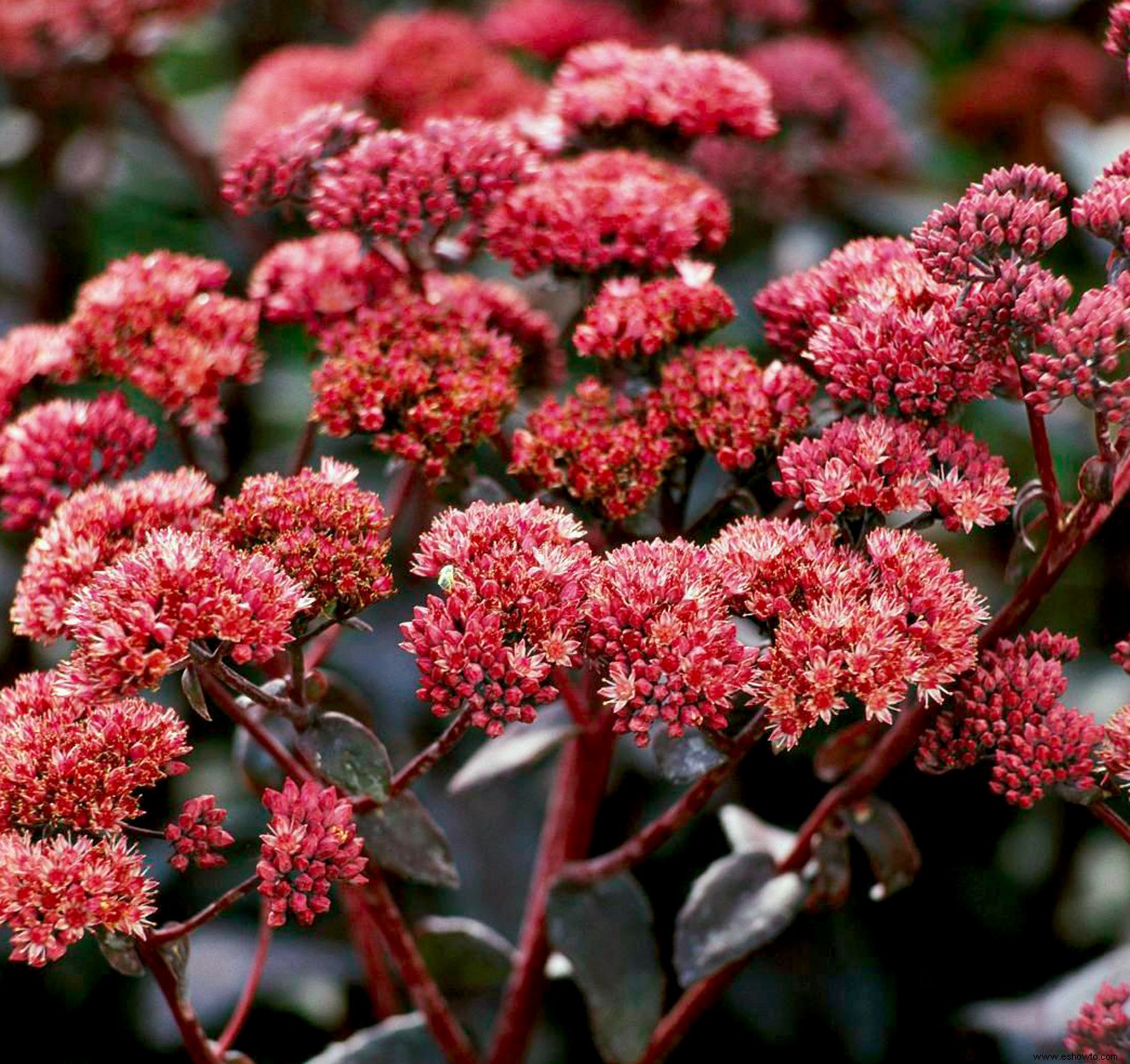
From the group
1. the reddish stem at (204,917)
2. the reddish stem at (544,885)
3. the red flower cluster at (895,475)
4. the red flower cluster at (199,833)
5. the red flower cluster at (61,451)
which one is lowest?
the reddish stem at (544,885)

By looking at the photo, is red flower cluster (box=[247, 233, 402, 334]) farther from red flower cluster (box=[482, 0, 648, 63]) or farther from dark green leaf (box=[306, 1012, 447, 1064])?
red flower cluster (box=[482, 0, 648, 63])

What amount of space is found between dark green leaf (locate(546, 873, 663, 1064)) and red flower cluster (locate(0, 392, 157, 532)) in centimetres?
42

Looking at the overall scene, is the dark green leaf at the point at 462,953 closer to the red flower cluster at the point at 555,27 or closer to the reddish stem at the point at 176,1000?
the reddish stem at the point at 176,1000

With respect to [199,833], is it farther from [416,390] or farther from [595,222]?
[595,222]

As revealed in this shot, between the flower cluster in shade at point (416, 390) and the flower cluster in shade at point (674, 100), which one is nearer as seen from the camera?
the flower cluster in shade at point (416, 390)

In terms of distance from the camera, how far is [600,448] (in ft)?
2.59

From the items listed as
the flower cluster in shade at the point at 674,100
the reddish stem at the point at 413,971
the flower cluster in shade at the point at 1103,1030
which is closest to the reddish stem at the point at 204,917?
the reddish stem at the point at 413,971

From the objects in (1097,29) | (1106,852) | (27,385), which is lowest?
(1106,852)

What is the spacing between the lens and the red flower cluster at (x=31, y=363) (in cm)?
91

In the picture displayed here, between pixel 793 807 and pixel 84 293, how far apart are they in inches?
33.7

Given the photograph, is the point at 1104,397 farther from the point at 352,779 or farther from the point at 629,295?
the point at 352,779

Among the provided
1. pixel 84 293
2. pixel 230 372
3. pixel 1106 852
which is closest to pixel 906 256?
pixel 230 372

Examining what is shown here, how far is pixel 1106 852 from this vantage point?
1.35m

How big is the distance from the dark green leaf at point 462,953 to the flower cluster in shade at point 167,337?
1.44 feet
